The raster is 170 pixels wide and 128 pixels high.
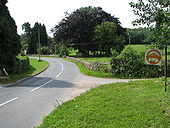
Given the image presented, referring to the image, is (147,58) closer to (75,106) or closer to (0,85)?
(75,106)

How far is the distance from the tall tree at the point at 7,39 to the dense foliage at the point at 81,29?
31.9m

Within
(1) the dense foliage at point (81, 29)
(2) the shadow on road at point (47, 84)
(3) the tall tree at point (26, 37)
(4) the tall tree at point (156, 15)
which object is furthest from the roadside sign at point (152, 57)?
(3) the tall tree at point (26, 37)

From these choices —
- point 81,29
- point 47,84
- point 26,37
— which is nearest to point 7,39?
point 47,84

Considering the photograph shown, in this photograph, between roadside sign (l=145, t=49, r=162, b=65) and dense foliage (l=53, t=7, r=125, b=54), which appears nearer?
roadside sign (l=145, t=49, r=162, b=65)

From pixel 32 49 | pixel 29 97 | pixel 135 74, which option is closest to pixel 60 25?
pixel 32 49

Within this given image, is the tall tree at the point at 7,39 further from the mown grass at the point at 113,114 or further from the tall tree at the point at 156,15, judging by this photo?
the tall tree at the point at 156,15

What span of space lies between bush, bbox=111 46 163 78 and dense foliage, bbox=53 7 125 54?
1339 inches

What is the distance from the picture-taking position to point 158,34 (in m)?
4.82

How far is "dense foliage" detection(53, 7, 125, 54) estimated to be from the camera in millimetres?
54656

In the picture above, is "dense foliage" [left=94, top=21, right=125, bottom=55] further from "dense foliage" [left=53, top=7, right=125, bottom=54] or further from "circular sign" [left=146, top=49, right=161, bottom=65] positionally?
"circular sign" [left=146, top=49, right=161, bottom=65]

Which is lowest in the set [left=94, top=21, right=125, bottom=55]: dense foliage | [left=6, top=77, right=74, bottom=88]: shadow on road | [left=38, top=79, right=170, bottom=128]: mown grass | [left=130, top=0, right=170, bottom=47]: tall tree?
[left=6, top=77, right=74, bottom=88]: shadow on road

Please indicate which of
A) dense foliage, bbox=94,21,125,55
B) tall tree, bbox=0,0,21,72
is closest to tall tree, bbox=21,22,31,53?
dense foliage, bbox=94,21,125,55

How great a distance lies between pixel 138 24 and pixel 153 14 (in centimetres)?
41

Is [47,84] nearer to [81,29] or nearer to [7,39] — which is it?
[7,39]
